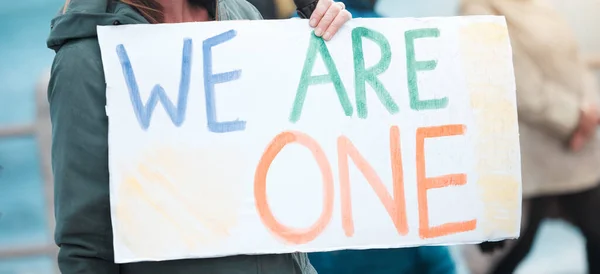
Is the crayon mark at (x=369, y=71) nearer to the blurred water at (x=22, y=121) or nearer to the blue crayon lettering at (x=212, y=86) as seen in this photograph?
the blue crayon lettering at (x=212, y=86)

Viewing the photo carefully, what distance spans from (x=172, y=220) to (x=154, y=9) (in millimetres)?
336

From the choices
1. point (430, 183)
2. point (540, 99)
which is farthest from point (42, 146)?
point (430, 183)

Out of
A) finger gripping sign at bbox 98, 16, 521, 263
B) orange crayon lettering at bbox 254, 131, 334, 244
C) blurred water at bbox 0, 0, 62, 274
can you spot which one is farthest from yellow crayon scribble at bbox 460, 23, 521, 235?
blurred water at bbox 0, 0, 62, 274

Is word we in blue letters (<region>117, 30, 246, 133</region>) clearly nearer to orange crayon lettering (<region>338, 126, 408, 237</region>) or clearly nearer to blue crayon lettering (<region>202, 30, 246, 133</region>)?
blue crayon lettering (<region>202, 30, 246, 133</region>)

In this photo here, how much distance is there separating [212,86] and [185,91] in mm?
43

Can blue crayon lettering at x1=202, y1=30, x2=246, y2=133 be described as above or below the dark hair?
below

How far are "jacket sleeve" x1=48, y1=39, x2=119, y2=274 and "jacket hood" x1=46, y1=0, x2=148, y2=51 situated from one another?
0.06 ft

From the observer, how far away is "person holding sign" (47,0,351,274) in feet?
4.85

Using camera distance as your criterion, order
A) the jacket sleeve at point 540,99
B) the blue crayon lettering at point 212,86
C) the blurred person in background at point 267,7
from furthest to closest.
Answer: the jacket sleeve at point 540,99, the blurred person in background at point 267,7, the blue crayon lettering at point 212,86

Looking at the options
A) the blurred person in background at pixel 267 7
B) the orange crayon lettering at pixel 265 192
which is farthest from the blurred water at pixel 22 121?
the orange crayon lettering at pixel 265 192

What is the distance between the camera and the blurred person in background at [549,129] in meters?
3.07

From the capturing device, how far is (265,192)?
5.29 ft

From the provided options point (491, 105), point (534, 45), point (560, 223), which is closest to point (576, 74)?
point (534, 45)

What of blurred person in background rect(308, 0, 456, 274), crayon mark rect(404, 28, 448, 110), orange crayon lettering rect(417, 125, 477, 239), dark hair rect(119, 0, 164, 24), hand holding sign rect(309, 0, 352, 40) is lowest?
blurred person in background rect(308, 0, 456, 274)
